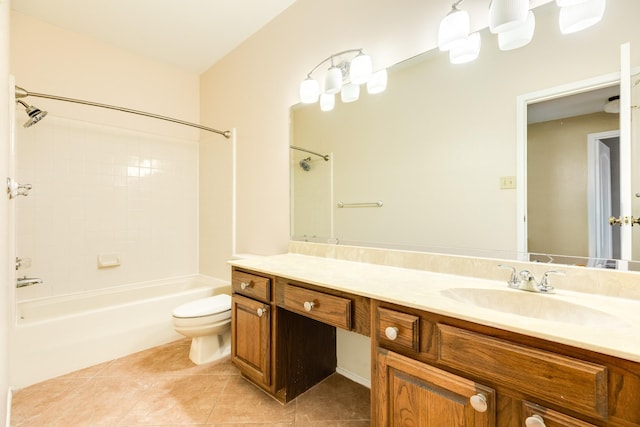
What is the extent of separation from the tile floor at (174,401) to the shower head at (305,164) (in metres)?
1.36

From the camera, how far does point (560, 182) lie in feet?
3.69

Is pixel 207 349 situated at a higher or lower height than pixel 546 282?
lower

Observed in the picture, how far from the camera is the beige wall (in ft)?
3.53

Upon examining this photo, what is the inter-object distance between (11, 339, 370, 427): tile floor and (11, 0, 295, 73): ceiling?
8.21 feet

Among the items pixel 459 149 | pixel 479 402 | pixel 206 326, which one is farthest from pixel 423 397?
pixel 206 326

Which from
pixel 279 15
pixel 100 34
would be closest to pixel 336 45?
pixel 279 15

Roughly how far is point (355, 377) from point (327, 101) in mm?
1744

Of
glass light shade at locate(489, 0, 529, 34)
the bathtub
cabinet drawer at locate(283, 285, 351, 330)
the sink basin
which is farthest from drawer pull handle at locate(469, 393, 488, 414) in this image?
the bathtub

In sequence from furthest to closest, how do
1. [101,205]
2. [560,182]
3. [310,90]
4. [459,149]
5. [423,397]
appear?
[101,205] → [310,90] → [459,149] → [560,182] → [423,397]

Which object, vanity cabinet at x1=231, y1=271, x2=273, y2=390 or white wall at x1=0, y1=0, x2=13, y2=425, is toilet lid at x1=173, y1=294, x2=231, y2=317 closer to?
vanity cabinet at x1=231, y1=271, x2=273, y2=390

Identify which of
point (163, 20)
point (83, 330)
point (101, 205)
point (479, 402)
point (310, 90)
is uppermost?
point (163, 20)

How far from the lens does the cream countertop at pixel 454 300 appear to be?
2.13 feet

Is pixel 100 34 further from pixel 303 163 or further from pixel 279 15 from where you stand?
pixel 303 163

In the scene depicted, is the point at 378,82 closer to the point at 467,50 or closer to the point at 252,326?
the point at 467,50
